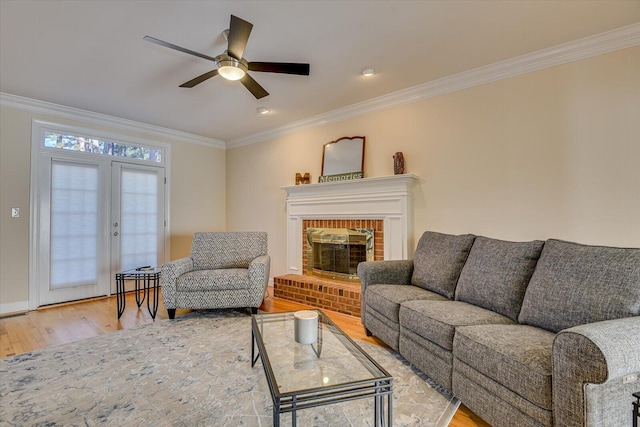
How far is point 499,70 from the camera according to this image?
9.40ft

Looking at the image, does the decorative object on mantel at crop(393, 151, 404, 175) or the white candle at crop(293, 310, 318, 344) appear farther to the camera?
the decorative object on mantel at crop(393, 151, 404, 175)

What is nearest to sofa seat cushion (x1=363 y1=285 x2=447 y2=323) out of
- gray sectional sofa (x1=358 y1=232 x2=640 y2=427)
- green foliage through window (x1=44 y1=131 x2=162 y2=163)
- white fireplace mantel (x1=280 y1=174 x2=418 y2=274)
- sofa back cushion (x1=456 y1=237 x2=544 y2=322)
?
gray sectional sofa (x1=358 y1=232 x2=640 y2=427)

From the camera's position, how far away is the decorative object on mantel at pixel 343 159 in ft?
12.8

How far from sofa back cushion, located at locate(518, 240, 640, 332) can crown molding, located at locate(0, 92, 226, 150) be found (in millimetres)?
5144

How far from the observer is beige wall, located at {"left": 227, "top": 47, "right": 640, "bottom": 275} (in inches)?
92.7

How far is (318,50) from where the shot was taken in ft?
8.56

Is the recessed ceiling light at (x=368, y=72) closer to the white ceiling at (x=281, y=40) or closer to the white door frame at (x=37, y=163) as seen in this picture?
the white ceiling at (x=281, y=40)

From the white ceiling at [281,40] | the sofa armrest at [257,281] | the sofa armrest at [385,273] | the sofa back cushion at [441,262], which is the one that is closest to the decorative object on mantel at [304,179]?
the white ceiling at [281,40]

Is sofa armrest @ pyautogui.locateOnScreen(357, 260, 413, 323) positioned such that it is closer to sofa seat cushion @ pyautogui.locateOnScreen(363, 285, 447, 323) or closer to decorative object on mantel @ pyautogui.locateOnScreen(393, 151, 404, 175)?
sofa seat cushion @ pyautogui.locateOnScreen(363, 285, 447, 323)

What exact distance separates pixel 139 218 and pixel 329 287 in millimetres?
3147

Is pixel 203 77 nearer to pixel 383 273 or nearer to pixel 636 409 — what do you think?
pixel 383 273

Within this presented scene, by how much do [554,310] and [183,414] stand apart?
2.11 m

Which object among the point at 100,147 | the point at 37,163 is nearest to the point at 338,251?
the point at 100,147

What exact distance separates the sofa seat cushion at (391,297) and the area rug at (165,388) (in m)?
0.35
